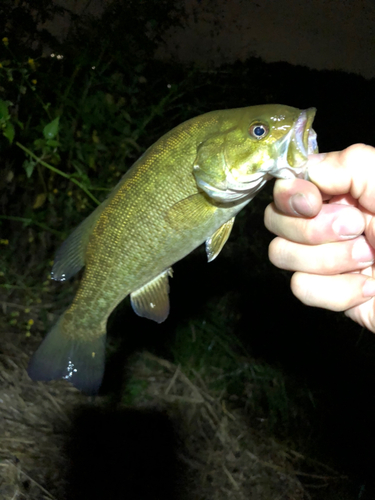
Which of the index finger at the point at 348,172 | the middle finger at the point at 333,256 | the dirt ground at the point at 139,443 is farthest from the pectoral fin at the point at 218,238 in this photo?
the dirt ground at the point at 139,443

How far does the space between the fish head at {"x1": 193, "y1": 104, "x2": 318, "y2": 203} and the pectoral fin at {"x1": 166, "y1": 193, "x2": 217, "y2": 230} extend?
4 centimetres

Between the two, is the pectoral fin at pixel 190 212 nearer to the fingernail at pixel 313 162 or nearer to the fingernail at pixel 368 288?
the fingernail at pixel 313 162

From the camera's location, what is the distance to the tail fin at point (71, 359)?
134 centimetres

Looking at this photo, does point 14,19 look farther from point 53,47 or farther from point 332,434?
point 332,434

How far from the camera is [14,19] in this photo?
2.42 m

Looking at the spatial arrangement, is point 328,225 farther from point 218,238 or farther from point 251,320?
point 251,320

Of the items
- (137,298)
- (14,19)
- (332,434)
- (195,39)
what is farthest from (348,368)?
(14,19)

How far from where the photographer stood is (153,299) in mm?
1354

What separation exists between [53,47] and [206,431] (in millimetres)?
3292

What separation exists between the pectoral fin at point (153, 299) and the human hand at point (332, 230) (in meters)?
0.46

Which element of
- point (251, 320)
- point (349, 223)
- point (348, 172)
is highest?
point (348, 172)

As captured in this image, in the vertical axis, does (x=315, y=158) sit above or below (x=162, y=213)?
above

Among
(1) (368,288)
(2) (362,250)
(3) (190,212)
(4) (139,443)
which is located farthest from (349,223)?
(4) (139,443)

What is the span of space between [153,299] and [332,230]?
720 millimetres
